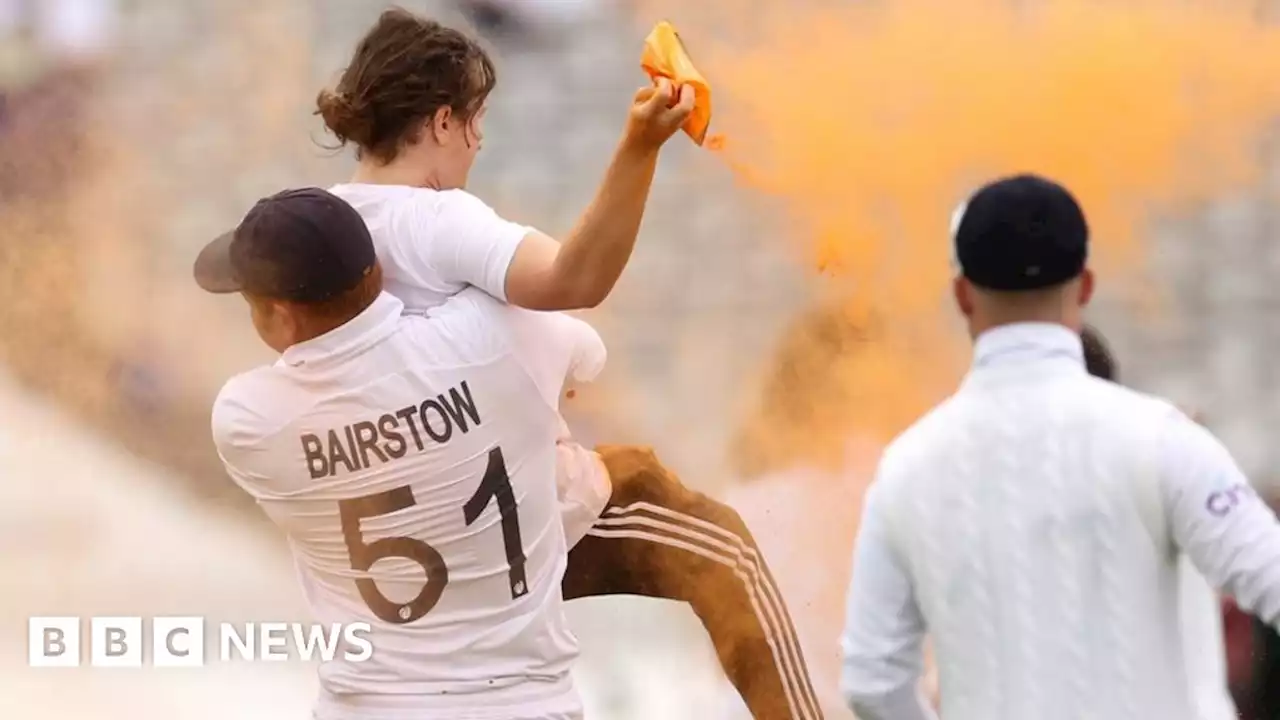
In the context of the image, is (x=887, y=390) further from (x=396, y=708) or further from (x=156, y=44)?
(x=156, y=44)

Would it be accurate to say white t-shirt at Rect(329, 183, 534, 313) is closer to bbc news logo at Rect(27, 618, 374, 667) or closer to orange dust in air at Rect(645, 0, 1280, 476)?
orange dust in air at Rect(645, 0, 1280, 476)

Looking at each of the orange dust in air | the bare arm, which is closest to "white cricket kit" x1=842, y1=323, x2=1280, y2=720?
the bare arm

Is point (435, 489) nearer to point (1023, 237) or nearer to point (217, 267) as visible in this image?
point (217, 267)

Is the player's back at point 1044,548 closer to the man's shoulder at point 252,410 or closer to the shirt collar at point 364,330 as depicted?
the shirt collar at point 364,330

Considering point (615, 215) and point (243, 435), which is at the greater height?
point (615, 215)

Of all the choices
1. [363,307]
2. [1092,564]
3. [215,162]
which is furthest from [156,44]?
[1092,564]

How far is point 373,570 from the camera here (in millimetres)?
1926

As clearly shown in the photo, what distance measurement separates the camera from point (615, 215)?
1.67 metres

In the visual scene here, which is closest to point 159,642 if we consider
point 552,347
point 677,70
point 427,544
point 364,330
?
point 427,544

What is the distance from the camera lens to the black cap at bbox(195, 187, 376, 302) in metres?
1.88

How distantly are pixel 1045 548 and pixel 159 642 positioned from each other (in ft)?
5.26

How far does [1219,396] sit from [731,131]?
2.96 feet

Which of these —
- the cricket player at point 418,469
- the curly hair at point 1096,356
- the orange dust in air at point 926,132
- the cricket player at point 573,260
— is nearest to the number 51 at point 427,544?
the cricket player at point 418,469

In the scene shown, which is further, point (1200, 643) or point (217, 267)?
point (217, 267)
